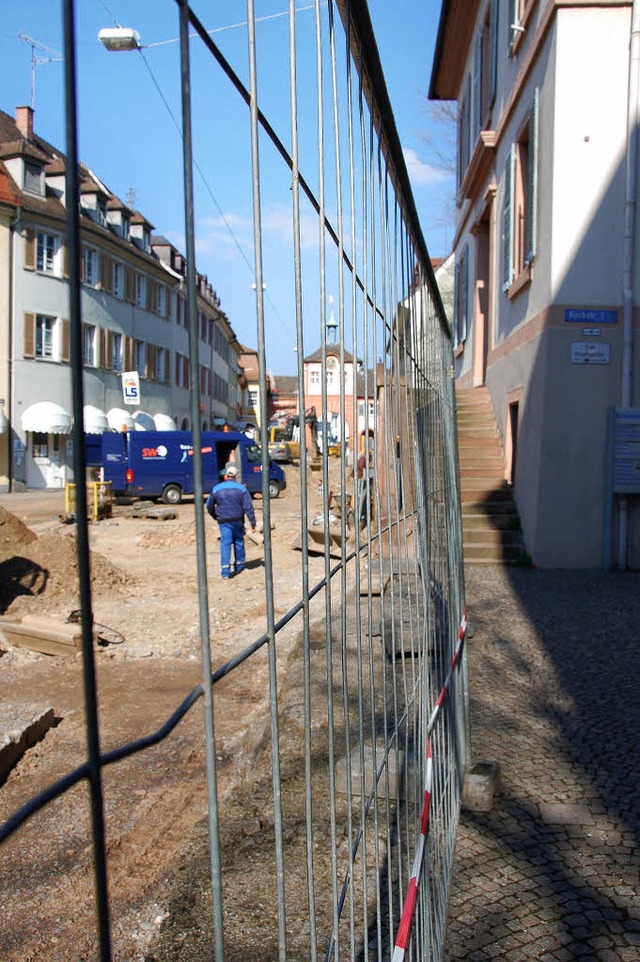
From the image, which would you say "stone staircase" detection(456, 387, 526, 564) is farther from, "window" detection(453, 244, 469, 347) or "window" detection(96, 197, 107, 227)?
"window" detection(96, 197, 107, 227)

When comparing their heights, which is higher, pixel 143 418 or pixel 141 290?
pixel 141 290

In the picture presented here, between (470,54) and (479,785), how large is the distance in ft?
58.8

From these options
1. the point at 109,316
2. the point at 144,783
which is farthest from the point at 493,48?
the point at 109,316

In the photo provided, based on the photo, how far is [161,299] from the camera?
1.44 m

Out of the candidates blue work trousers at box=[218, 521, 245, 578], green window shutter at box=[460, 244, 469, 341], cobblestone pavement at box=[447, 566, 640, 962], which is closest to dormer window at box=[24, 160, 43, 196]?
cobblestone pavement at box=[447, 566, 640, 962]

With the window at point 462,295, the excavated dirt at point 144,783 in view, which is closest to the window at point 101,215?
the excavated dirt at point 144,783

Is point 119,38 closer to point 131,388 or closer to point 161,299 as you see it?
point 161,299

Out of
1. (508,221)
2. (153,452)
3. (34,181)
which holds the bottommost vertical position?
(153,452)

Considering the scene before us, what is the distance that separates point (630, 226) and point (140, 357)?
9251 millimetres

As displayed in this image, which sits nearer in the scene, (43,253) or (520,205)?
(43,253)

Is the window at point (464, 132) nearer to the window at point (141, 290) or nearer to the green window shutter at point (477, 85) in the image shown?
the green window shutter at point (477, 85)

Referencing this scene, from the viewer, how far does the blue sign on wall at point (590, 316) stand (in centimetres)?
1015

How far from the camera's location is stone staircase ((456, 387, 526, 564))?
10797 mm

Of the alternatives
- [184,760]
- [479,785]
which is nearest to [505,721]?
[479,785]
